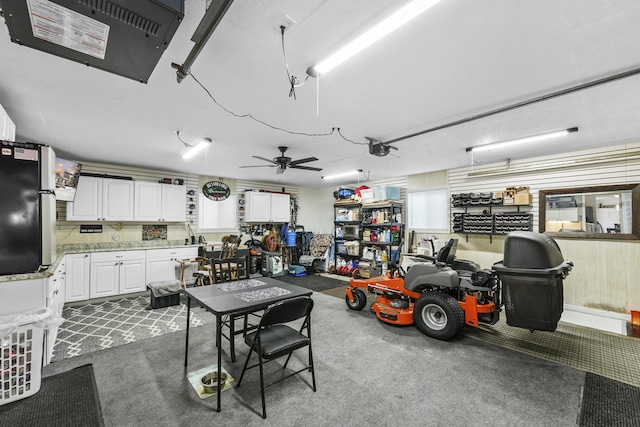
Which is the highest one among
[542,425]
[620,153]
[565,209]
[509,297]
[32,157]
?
[620,153]

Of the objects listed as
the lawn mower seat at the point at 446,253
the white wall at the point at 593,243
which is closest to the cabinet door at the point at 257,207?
the lawn mower seat at the point at 446,253

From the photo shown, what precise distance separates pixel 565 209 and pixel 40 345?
25.4 ft

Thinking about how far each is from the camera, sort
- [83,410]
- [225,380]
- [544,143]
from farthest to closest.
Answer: [544,143] < [225,380] < [83,410]

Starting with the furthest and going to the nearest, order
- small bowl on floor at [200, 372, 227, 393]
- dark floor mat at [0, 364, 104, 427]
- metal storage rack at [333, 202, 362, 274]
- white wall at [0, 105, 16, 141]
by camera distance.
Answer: metal storage rack at [333, 202, 362, 274], white wall at [0, 105, 16, 141], small bowl on floor at [200, 372, 227, 393], dark floor mat at [0, 364, 104, 427]

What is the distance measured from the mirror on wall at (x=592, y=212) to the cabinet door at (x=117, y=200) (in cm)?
862

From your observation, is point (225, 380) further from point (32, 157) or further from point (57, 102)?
point (57, 102)

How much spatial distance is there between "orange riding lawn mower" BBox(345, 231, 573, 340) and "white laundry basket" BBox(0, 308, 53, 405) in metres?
4.08

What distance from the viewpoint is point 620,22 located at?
1.82 m

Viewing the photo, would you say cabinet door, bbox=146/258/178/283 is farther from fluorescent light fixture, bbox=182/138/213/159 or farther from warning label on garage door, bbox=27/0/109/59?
warning label on garage door, bbox=27/0/109/59

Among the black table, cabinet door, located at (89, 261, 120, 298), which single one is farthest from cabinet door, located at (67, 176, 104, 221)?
the black table

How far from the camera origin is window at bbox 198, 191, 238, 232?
7439 millimetres

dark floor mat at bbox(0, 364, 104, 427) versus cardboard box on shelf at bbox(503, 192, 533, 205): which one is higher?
cardboard box on shelf at bbox(503, 192, 533, 205)

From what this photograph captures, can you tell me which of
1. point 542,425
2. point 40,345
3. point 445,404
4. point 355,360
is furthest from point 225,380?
point 542,425

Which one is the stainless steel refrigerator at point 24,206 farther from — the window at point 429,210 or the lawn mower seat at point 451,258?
the window at point 429,210
